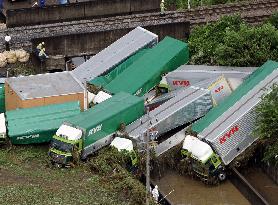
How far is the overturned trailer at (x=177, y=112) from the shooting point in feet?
108

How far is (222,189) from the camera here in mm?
31406


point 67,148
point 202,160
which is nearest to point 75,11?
point 67,148

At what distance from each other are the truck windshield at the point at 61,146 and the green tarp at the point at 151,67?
5.32m

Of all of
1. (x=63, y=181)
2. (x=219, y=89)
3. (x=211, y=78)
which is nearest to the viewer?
(x=63, y=181)

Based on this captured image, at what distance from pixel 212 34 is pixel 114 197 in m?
15.5

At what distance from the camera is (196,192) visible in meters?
31.4

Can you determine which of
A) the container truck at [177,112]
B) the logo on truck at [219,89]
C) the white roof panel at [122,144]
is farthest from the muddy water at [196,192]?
the logo on truck at [219,89]

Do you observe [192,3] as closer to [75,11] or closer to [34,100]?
[75,11]

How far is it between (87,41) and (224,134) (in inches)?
516

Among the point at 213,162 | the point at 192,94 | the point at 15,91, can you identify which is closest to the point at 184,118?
the point at 192,94

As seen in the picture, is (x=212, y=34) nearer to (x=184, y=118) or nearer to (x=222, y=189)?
(x=184, y=118)

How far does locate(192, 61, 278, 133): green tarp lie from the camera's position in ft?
107

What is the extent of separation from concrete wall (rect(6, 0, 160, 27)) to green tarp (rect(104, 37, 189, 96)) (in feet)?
27.6

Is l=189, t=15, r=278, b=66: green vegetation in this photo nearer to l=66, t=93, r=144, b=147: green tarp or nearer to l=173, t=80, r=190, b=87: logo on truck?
l=173, t=80, r=190, b=87: logo on truck
